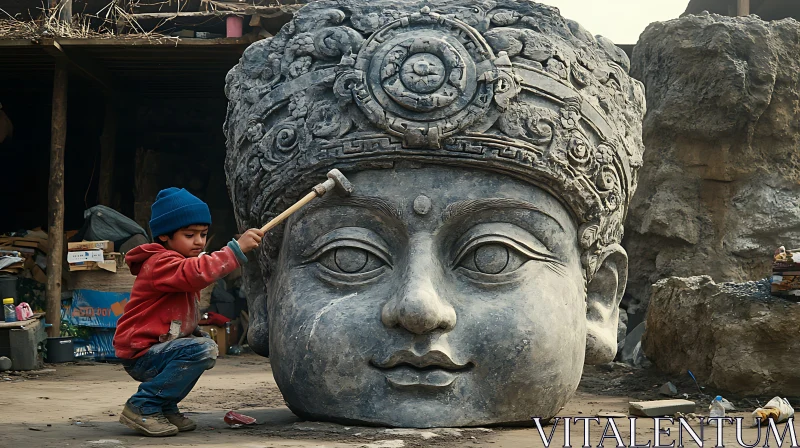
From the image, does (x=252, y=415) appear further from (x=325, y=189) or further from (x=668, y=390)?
(x=668, y=390)

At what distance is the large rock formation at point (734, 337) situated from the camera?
5133mm

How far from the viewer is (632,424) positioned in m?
3.71

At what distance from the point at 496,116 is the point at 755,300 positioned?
2.41 meters

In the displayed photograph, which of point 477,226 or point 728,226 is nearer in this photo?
point 477,226

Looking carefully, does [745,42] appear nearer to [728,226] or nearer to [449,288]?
[728,226]

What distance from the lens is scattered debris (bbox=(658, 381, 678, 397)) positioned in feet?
18.1

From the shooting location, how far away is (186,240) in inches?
148

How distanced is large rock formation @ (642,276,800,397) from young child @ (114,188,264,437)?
304 centimetres

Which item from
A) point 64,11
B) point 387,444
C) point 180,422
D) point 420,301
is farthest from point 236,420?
point 64,11

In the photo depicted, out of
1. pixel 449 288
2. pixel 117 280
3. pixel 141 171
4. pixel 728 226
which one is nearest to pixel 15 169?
pixel 141 171

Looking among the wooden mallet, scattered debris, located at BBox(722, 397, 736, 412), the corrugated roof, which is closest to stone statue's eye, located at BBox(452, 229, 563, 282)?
the wooden mallet

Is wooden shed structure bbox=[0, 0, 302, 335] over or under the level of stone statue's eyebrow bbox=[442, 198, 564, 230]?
over

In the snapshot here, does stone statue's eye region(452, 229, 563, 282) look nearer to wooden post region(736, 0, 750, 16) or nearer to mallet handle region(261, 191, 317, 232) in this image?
mallet handle region(261, 191, 317, 232)

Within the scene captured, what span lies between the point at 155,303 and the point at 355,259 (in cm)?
82
